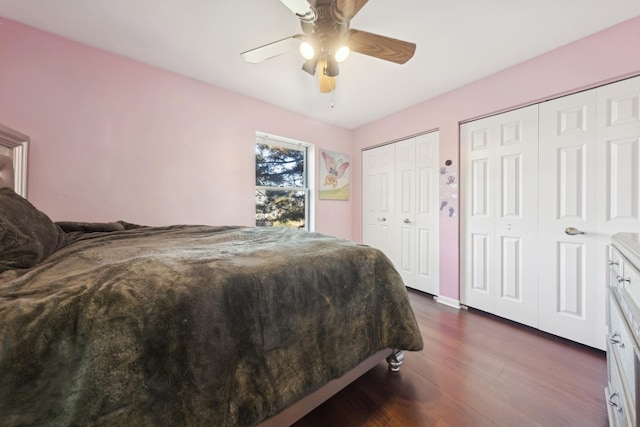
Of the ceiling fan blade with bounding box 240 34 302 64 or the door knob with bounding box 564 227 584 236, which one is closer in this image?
the ceiling fan blade with bounding box 240 34 302 64

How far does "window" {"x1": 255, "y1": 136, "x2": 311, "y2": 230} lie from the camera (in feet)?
9.81

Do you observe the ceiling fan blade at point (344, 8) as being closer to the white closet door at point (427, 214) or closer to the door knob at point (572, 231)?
the white closet door at point (427, 214)

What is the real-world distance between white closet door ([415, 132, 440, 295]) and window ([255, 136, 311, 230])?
1522 mm

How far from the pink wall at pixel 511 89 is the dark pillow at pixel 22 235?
3.08m

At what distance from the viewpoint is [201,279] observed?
0.79 metres

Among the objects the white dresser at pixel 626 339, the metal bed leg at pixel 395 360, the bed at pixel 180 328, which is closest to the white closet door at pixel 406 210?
the metal bed leg at pixel 395 360

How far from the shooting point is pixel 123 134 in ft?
6.65

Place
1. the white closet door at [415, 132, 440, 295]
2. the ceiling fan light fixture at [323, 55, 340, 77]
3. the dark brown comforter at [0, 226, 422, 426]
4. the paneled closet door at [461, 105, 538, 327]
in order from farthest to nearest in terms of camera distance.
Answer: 1. the white closet door at [415, 132, 440, 295]
2. the paneled closet door at [461, 105, 538, 327]
3. the ceiling fan light fixture at [323, 55, 340, 77]
4. the dark brown comforter at [0, 226, 422, 426]

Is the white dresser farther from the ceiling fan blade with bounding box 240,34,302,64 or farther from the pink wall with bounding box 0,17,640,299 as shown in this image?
the ceiling fan blade with bounding box 240,34,302,64

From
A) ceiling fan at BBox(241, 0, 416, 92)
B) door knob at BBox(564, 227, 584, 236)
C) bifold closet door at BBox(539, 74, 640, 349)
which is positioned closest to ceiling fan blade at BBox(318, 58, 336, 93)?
ceiling fan at BBox(241, 0, 416, 92)

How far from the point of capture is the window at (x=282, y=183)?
9.81 feet

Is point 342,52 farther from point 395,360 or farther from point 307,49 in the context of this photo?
point 395,360

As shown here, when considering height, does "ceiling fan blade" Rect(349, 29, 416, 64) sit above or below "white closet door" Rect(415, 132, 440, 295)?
above

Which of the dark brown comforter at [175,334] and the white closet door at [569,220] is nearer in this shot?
the dark brown comforter at [175,334]
